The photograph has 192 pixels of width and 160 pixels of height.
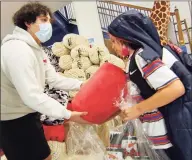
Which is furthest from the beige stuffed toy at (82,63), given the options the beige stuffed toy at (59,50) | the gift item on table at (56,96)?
the gift item on table at (56,96)

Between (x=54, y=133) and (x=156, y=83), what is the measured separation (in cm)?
84

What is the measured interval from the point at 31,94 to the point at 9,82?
150mm

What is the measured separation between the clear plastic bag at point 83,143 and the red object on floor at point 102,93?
0.43 m

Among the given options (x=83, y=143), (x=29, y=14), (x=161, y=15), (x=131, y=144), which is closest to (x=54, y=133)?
(x=83, y=143)

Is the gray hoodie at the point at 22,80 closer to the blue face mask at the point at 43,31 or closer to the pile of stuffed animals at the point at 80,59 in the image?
the blue face mask at the point at 43,31

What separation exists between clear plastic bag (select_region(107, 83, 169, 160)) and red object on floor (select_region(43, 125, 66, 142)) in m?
0.33

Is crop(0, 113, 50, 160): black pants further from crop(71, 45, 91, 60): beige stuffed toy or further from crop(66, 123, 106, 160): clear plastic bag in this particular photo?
crop(71, 45, 91, 60): beige stuffed toy

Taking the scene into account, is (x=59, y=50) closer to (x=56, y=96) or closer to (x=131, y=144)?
(x=56, y=96)

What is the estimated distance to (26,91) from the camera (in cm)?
98

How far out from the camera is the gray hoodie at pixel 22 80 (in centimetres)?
98

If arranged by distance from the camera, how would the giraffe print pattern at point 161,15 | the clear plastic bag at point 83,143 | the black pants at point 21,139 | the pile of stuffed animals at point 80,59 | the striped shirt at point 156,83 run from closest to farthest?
the striped shirt at point 156,83
the black pants at point 21,139
the clear plastic bag at point 83,143
the pile of stuffed animals at point 80,59
the giraffe print pattern at point 161,15

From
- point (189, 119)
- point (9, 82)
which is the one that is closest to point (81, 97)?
point (9, 82)

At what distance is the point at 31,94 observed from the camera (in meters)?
0.98

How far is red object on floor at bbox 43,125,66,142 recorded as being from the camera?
1483mm
